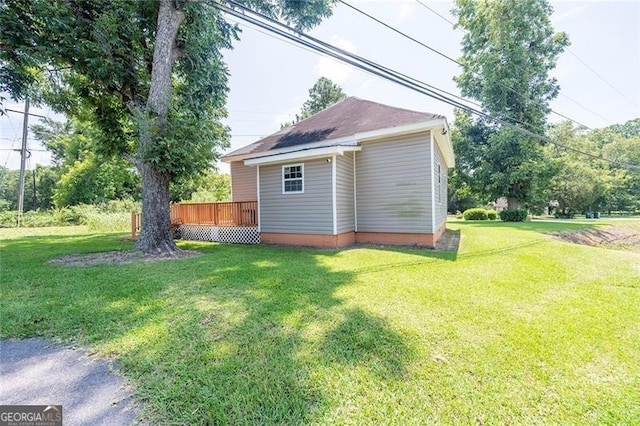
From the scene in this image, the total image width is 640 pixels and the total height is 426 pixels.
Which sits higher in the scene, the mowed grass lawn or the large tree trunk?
the large tree trunk

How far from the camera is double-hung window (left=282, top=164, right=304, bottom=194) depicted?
9.41m

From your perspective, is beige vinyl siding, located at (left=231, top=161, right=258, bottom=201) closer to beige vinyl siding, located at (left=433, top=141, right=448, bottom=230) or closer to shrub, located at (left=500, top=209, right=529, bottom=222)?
beige vinyl siding, located at (left=433, top=141, right=448, bottom=230)

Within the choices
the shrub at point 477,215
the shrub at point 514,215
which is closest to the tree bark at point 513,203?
the shrub at point 514,215

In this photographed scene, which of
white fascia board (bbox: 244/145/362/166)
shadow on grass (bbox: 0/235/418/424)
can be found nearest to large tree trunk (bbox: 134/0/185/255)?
shadow on grass (bbox: 0/235/418/424)

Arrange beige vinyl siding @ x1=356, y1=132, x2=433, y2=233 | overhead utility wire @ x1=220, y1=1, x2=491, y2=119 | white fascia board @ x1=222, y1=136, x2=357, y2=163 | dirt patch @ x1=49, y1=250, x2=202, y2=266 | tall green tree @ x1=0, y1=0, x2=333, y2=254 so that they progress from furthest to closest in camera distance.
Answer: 1. white fascia board @ x1=222, y1=136, x2=357, y2=163
2. beige vinyl siding @ x1=356, y1=132, x2=433, y2=233
3. tall green tree @ x1=0, y1=0, x2=333, y2=254
4. dirt patch @ x1=49, y1=250, x2=202, y2=266
5. overhead utility wire @ x1=220, y1=1, x2=491, y2=119

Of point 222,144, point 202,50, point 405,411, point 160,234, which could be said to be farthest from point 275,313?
point 222,144

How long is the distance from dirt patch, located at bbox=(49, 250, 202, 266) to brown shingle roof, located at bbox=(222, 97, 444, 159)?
17.4 feet

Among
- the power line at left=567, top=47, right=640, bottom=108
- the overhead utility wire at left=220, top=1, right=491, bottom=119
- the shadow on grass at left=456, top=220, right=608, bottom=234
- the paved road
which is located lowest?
the paved road

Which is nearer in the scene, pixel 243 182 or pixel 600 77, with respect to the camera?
pixel 243 182

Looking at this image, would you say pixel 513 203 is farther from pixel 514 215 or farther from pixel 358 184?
pixel 358 184

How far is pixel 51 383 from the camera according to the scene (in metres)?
2.27

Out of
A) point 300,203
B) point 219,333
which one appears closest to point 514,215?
point 300,203

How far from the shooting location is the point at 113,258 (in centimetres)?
726

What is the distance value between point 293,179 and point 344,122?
3437 millimetres
